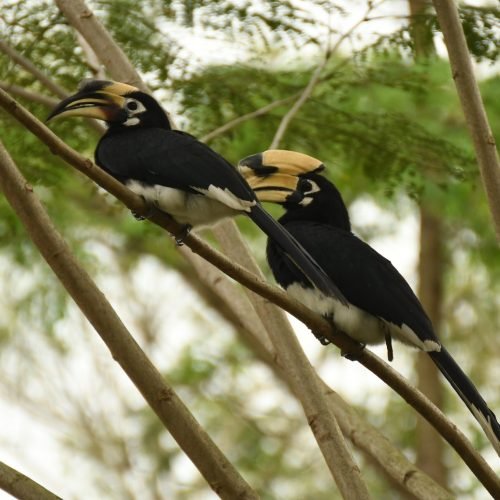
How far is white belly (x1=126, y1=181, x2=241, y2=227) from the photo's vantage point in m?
3.50

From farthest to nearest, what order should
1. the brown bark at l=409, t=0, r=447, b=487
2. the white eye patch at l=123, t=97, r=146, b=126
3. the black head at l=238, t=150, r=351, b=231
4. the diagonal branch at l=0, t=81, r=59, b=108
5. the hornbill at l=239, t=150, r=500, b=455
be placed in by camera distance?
the brown bark at l=409, t=0, r=447, b=487, the diagonal branch at l=0, t=81, r=59, b=108, the black head at l=238, t=150, r=351, b=231, the white eye patch at l=123, t=97, r=146, b=126, the hornbill at l=239, t=150, r=500, b=455

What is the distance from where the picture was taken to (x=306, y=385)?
4.08 meters

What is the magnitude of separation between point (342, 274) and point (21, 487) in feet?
4.20

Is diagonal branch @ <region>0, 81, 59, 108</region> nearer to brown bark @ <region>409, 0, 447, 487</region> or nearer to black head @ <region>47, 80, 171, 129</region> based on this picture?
black head @ <region>47, 80, 171, 129</region>

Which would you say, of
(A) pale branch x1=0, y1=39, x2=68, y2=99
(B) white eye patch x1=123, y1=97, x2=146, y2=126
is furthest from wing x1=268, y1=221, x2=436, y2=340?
(A) pale branch x1=0, y1=39, x2=68, y2=99

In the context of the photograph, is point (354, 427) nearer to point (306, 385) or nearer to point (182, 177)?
point (306, 385)

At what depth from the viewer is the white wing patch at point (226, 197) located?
11.3 feet

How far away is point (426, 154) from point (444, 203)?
154 centimetres

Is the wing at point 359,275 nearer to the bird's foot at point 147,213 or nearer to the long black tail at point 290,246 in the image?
the long black tail at point 290,246

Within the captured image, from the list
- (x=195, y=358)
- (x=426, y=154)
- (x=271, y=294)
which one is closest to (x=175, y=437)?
(x=271, y=294)

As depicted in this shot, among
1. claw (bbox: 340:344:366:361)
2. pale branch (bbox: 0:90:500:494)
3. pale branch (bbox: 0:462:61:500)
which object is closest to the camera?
pale branch (bbox: 0:90:500:494)

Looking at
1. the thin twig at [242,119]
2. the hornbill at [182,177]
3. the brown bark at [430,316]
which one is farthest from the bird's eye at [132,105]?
the brown bark at [430,316]

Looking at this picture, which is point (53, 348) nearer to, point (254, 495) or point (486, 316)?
point (486, 316)

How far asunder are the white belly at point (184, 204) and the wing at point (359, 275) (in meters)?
0.50
